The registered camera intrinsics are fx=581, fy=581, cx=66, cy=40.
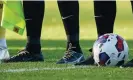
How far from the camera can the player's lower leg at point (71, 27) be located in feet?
18.8

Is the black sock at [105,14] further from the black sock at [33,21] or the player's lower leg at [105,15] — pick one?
the black sock at [33,21]

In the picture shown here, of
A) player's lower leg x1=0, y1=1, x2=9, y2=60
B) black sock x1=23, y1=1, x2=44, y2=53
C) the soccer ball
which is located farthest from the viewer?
player's lower leg x1=0, y1=1, x2=9, y2=60

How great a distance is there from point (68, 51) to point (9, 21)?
71cm

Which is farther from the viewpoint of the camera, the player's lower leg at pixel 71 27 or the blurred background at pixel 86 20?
the blurred background at pixel 86 20

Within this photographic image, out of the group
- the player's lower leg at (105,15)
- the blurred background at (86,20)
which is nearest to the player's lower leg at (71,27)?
the player's lower leg at (105,15)

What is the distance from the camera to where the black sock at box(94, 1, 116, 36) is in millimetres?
5578

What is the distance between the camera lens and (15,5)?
20.1 feet

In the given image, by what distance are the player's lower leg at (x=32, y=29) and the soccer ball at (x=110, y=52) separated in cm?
91

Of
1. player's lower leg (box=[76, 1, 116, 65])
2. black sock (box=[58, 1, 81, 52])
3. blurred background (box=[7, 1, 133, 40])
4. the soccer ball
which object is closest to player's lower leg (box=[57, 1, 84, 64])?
black sock (box=[58, 1, 81, 52])

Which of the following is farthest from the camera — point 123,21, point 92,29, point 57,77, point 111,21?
point 123,21

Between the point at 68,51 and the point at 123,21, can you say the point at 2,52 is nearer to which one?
the point at 68,51

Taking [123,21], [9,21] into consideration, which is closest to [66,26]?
[9,21]

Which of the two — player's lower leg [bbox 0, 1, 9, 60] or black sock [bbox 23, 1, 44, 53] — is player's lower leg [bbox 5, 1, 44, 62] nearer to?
black sock [bbox 23, 1, 44, 53]

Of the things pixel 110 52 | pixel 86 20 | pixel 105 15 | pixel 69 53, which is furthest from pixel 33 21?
pixel 86 20
